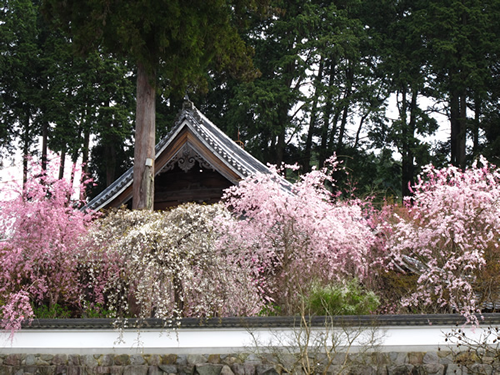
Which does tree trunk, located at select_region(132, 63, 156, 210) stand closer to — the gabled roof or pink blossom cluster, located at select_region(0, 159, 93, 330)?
the gabled roof

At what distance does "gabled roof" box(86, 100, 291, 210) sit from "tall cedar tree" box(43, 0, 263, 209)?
1097mm

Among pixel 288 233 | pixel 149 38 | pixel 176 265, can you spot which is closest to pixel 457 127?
pixel 149 38

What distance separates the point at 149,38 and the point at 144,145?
85.1 inches

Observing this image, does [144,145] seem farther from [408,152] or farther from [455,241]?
[408,152]

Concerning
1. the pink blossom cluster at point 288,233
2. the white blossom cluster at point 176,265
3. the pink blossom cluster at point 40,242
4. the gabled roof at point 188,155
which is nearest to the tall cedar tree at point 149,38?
the gabled roof at point 188,155

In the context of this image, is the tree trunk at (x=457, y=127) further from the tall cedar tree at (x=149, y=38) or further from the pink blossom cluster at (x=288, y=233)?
the pink blossom cluster at (x=288, y=233)

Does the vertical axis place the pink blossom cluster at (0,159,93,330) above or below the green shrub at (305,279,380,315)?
above

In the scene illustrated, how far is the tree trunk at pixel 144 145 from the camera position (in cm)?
1101

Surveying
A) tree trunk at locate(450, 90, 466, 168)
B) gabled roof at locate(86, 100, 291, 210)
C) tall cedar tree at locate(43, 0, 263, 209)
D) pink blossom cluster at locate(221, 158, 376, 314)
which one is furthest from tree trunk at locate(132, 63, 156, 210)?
tree trunk at locate(450, 90, 466, 168)

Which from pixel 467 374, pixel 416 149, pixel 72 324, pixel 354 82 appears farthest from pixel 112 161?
pixel 467 374

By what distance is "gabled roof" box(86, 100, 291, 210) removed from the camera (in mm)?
12203

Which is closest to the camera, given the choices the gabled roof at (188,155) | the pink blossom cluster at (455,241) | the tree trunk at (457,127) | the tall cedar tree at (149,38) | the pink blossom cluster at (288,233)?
the pink blossom cluster at (455,241)

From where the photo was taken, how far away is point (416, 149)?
2228cm

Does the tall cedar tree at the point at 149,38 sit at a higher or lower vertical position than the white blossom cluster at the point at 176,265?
higher
